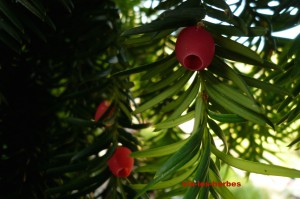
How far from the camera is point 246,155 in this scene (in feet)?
2.91

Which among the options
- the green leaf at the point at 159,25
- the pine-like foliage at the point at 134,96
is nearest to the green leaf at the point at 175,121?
the pine-like foliage at the point at 134,96

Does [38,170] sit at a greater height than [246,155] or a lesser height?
greater

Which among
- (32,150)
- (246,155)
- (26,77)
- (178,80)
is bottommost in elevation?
(246,155)

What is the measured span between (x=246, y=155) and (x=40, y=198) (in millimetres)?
487

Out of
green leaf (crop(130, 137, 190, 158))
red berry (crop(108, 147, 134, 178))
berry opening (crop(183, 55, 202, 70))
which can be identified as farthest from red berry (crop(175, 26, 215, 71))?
red berry (crop(108, 147, 134, 178))

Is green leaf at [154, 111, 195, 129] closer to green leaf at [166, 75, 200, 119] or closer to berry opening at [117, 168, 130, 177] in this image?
green leaf at [166, 75, 200, 119]

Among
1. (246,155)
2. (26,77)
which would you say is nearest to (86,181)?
(26,77)

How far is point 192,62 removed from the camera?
45 cm

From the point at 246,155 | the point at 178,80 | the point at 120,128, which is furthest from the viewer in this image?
the point at 246,155

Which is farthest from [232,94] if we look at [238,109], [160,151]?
[160,151]

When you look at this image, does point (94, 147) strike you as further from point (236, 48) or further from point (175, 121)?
point (236, 48)

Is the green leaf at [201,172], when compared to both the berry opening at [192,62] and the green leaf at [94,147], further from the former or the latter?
the green leaf at [94,147]

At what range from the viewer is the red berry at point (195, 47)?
0.42 metres

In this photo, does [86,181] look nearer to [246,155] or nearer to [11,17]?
[11,17]
